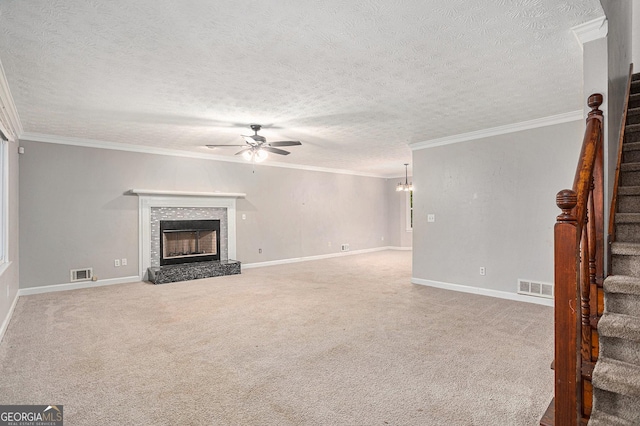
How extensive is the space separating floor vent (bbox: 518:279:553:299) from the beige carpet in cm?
28

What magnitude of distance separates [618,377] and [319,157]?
6414mm

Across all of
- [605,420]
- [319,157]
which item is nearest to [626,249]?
[605,420]

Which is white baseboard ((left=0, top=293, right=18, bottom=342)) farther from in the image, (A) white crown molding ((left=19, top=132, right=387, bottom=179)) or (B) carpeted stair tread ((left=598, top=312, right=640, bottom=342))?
(B) carpeted stair tread ((left=598, top=312, right=640, bottom=342))

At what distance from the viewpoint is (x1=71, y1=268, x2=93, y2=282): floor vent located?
564cm

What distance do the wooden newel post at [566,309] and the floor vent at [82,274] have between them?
650 cm

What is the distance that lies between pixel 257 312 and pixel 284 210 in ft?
14.0

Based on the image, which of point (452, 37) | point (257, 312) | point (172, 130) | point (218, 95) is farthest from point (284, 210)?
point (452, 37)

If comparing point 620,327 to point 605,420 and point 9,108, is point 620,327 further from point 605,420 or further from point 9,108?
point 9,108

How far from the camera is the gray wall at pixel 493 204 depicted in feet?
15.1

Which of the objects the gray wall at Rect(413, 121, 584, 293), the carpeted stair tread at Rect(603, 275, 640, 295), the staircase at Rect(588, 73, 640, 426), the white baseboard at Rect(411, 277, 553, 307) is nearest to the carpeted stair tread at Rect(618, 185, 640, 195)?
the staircase at Rect(588, 73, 640, 426)

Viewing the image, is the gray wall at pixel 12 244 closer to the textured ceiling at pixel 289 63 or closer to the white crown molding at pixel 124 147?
the white crown molding at pixel 124 147

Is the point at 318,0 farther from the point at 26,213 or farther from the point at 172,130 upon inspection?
the point at 26,213

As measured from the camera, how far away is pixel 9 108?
382 centimetres

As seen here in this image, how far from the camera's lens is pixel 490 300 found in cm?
488
